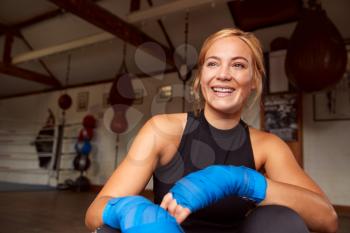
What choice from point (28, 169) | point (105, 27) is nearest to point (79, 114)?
point (28, 169)

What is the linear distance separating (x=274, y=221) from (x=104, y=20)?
127 inches

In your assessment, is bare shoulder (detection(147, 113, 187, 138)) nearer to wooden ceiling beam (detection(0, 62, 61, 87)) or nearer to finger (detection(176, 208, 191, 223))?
finger (detection(176, 208, 191, 223))

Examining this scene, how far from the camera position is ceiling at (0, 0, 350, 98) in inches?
132

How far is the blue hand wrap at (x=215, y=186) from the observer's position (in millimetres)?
612

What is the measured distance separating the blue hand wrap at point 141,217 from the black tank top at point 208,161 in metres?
0.25

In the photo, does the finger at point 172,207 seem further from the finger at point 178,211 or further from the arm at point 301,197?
the arm at point 301,197

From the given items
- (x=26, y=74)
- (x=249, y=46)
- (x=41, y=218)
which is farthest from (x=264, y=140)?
(x=26, y=74)

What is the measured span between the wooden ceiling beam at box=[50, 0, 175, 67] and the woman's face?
8.52 ft

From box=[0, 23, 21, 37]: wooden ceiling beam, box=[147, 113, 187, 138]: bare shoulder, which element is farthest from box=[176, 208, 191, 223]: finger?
→ box=[0, 23, 21, 37]: wooden ceiling beam

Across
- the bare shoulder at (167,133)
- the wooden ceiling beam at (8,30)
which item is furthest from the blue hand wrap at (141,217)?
the wooden ceiling beam at (8,30)

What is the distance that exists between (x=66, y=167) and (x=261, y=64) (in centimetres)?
569

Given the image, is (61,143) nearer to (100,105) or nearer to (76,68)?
(100,105)

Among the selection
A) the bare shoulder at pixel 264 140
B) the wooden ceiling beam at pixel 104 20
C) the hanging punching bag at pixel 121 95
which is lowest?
the bare shoulder at pixel 264 140

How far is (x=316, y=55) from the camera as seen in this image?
7.47 feet
